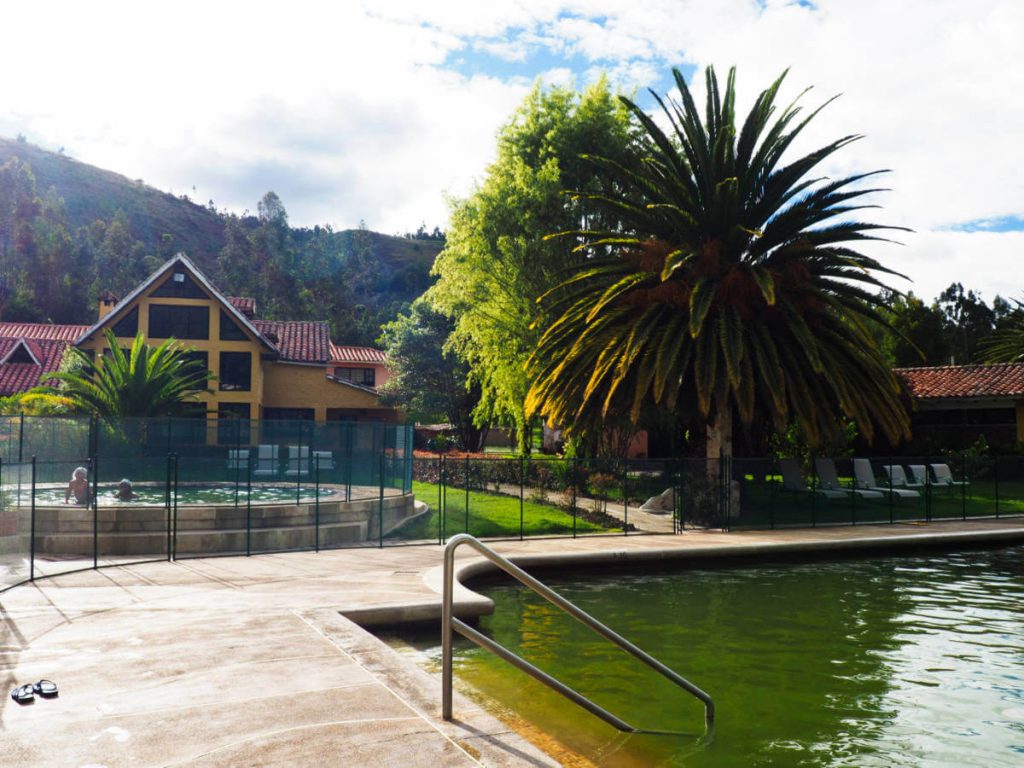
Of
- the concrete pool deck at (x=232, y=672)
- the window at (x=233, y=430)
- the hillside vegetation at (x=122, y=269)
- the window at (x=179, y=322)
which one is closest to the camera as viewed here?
the concrete pool deck at (x=232, y=672)

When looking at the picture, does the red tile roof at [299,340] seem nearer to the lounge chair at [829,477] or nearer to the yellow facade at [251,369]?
the yellow facade at [251,369]

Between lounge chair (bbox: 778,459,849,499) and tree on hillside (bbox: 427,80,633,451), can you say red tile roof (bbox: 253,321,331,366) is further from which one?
lounge chair (bbox: 778,459,849,499)

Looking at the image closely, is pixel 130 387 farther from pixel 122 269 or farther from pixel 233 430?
pixel 122 269

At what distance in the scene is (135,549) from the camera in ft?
59.0

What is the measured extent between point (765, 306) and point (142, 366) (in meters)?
20.3

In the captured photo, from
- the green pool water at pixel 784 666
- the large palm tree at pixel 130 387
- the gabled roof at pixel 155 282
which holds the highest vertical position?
the gabled roof at pixel 155 282

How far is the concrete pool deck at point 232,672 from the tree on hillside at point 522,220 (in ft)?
70.9

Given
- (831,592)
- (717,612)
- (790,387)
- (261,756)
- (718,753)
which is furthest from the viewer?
(790,387)

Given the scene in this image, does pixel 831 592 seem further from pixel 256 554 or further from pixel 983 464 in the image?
pixel 983 464

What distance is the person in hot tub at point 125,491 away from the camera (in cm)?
2072

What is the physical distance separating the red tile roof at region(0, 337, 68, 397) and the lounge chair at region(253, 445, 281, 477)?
2819cm

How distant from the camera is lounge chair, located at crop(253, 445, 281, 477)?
80.3ft

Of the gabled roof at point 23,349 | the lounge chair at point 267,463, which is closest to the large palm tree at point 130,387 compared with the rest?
the lounge chair at point 267,463

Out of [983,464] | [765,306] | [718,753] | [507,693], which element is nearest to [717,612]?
[507,693]
